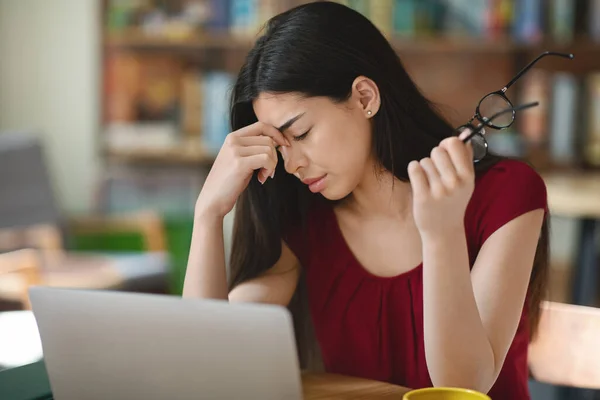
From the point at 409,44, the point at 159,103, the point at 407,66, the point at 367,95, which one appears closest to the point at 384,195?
the point at 367,95

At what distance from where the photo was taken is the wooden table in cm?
111

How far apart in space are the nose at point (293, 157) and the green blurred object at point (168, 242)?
Answer: 2.43 metres

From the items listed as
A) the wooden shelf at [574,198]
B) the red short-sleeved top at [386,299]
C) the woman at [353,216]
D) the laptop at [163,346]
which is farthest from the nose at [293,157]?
the wooden shelf at [574,198]

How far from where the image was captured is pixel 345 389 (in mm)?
1149

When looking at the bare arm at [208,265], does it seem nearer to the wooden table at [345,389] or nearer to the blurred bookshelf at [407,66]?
the wooden table at [345,389]

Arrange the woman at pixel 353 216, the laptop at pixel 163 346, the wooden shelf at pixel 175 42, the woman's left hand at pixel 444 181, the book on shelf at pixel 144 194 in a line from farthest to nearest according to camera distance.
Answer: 1. the book on shelf at pixel 144 194
2. the wooden shelf at pixel 175 42
3. the woman at pixel 353 216
4. the woman's left hand at pixel 444 181
5. the laptop at pixel 163 346

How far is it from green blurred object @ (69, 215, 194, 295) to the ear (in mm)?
2462

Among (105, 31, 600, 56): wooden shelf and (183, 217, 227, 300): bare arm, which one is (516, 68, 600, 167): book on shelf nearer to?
(105, 31, 600, 56): wooden shelf

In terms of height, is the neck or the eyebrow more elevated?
the eyebrow

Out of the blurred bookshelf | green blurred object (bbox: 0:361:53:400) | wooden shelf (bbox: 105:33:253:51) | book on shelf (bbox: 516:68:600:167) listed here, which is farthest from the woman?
wooden shelf (bbox: 105:33:253:51)

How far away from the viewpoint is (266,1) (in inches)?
145

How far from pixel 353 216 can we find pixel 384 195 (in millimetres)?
76

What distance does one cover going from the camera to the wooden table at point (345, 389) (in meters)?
1.11

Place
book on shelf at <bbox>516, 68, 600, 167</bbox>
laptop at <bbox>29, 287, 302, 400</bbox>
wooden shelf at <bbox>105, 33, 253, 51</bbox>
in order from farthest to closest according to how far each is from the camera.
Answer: wooden shelf at <bbox>105, 33, 253, 51</bbox>
book on shelf at <bbox>516, 68, 600, 167</bbox>
laptop at <bbox>29, 287, 302, 400</bbox>
